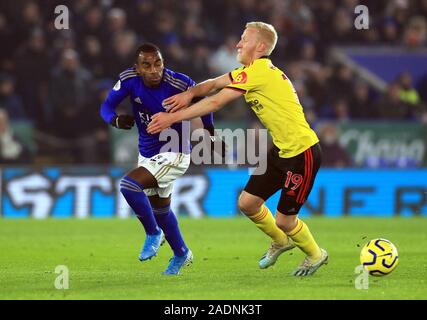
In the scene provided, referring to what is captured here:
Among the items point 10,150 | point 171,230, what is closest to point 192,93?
point 171,230

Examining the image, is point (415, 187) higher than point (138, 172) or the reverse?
the reverse

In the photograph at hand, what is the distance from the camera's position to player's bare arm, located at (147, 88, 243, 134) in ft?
28.5

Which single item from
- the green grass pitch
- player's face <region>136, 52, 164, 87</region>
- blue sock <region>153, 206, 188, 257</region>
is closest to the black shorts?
the green grass pitch

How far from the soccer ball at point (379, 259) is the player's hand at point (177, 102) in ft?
6.70

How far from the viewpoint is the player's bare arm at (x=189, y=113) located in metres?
8.68

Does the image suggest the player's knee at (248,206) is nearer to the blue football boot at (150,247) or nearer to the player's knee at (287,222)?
the player's knee at (287,222)

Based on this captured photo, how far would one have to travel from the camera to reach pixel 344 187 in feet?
59.0

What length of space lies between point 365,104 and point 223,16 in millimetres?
3524

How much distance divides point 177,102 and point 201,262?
2.46 m

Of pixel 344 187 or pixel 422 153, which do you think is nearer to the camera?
pixel 344 187

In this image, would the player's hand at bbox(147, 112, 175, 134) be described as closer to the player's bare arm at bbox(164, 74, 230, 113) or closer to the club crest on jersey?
the player's bare arm at bbox(164, 74, 230, 113)

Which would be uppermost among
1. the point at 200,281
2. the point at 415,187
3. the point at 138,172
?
the point at 138,172
